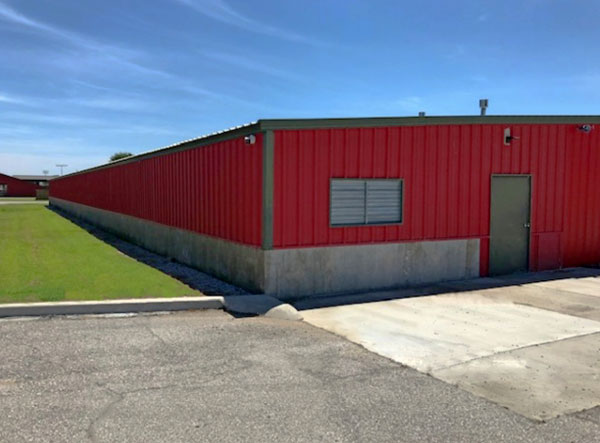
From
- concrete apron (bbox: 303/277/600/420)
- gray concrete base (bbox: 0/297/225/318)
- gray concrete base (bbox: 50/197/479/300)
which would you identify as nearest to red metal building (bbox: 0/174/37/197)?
gray concrete base (bbox: 50/197/479/300)

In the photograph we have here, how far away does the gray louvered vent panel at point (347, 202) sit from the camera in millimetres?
9594

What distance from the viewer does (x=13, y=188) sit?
290 feet

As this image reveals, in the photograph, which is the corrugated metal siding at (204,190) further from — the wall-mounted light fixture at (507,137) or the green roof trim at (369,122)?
the wall-mounted light fixture at (507,137)

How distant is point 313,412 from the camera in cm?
430

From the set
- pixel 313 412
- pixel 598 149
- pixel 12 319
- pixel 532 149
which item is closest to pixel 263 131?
pixel 12 319

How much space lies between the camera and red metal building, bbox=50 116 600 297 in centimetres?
914

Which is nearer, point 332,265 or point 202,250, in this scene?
point 332,265

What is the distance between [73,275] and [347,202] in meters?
6.04

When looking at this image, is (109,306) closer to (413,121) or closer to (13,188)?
(413,121)

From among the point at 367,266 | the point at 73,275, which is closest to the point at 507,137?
the point at 367,266

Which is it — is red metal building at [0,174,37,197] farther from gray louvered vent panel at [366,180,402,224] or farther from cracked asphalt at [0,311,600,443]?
cracked asphalt at [0,311,600,443]

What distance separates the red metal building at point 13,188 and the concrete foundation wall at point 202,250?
80036 mm

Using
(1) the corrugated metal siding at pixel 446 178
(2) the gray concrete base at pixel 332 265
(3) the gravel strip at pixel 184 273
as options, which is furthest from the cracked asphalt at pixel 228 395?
(1) the corrugated metal siding at pixel 446 178

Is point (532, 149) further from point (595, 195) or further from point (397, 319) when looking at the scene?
point (397, 319)
